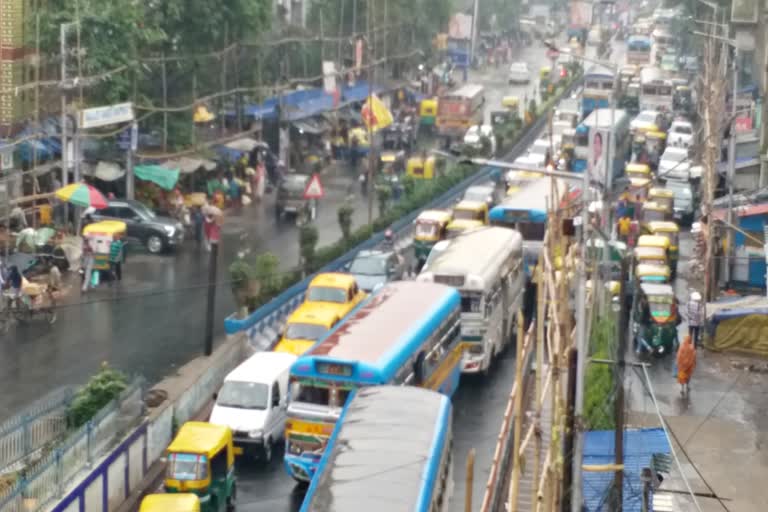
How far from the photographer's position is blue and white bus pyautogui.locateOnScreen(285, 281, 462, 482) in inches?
808

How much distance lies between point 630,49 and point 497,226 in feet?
163

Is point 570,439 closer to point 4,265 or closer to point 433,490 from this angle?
point 433,490

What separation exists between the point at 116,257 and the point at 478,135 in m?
26.5

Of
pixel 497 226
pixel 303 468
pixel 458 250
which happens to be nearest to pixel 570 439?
pixel 303 468

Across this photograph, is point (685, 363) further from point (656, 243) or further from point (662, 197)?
point (662, 197)

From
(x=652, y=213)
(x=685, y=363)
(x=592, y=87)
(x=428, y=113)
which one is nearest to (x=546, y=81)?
(x=592, y=87)

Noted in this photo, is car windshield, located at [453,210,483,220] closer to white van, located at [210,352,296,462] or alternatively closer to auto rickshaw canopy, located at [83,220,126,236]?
auto rickshaw canopy, located at [83,220,126,236]

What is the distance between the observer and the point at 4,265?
99.2 feet

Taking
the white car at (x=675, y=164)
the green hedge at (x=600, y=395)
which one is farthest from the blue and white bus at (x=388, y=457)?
the white car at (x=675, y=164)

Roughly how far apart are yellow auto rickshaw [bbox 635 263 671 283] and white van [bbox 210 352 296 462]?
446 inches

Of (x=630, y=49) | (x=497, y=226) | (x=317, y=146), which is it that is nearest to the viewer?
(x=497, y=226)

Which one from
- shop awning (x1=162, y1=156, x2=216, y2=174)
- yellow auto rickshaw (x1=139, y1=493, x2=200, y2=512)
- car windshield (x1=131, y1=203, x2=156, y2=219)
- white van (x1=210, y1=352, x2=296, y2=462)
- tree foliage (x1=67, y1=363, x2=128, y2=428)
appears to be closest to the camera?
yellow auto rickshaw (x1=139, y1=493, x2=200, y2=512)

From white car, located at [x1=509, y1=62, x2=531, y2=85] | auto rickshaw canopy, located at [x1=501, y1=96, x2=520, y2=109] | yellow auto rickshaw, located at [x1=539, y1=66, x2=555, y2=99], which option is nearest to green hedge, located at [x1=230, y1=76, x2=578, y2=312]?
auto rickshaw canopy, located at [x1=501, y1=96, x2=520, y2=109]

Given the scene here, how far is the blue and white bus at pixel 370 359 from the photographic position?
20.5 meters
